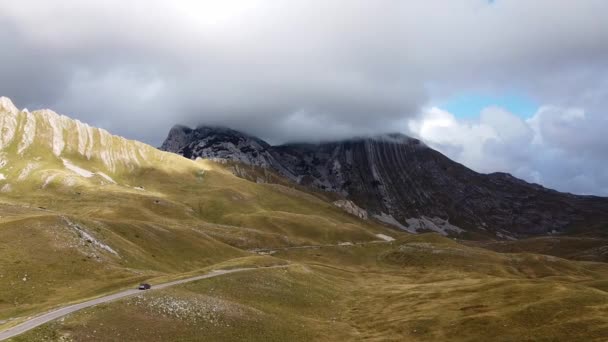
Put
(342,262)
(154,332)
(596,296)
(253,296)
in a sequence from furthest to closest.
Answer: (342,262), (253,296), (596,296), (154,332)

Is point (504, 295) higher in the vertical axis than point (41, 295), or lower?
higher

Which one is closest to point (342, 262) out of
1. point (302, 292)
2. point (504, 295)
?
point (302, 292)

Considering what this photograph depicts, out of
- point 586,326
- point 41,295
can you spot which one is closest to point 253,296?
point 41,295

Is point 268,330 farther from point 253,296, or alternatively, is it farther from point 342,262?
point 342,262

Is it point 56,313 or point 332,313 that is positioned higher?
point 56,313

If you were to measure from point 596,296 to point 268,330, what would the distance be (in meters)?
46.8

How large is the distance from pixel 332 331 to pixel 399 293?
4046cm

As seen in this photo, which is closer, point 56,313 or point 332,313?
point 56,313

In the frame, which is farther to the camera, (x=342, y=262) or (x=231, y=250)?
(x=342, y=262)

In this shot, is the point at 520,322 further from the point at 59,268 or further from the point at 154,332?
the point at 59,268

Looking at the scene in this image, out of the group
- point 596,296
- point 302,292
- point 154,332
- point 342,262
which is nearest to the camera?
point 154,332

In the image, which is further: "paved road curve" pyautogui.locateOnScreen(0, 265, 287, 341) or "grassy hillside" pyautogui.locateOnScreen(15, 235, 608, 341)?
"grassy hillside" pyautogui.locateOnScreen(15, 235, 608, 341)

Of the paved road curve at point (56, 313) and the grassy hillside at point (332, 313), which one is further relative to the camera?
the grassy hillside at point (332, 313)

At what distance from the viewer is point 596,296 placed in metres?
64.2
